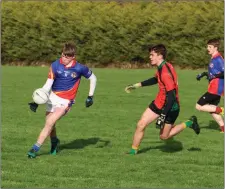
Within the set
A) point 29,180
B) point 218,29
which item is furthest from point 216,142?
point 218,29

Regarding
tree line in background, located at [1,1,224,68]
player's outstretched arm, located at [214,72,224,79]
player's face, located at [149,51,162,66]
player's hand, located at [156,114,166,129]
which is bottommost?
tree line in background, located at [1,1,224,68]

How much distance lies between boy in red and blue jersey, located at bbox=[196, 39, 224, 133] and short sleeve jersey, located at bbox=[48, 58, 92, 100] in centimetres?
332

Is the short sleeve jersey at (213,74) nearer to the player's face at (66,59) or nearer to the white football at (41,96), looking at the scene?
the player's face at (66,59)

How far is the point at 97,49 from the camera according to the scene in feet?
112

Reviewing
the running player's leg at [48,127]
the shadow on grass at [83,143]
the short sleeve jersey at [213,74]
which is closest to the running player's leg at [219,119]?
the short sleeve jersey at [213,74]

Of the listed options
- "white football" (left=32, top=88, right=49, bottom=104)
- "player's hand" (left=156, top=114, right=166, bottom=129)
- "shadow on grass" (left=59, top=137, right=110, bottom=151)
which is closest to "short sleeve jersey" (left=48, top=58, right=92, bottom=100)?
"white football" (left=32, top=88, right=49, bottom=104)

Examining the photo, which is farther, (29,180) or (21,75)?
(21,75)

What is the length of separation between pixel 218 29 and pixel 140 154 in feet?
73.2

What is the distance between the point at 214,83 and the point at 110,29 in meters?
21.1

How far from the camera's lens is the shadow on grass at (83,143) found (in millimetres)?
11402

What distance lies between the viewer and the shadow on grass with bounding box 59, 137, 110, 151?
11402 mm

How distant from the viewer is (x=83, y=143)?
465 inches

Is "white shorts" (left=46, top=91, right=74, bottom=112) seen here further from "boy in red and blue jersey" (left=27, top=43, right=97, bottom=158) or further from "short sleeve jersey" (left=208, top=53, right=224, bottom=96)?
"short sleeve jersey" (left=208, top=53, right=224, bottom=96)

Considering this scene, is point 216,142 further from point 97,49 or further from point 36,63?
point 36,63
